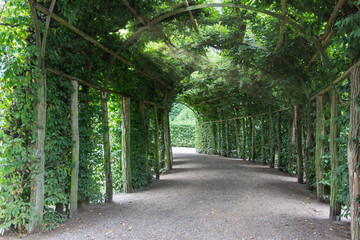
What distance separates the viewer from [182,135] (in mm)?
29062

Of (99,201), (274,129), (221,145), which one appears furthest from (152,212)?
(221,145)

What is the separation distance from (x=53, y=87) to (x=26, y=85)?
0.62m

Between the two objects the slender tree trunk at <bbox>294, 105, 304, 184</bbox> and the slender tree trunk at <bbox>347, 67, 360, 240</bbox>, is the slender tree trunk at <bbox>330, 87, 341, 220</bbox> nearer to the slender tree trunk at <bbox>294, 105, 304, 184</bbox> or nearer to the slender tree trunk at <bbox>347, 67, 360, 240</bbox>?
the slender tree trunk at <bbox>347, 67, 360, 240</bbox>

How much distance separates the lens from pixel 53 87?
4062 mm

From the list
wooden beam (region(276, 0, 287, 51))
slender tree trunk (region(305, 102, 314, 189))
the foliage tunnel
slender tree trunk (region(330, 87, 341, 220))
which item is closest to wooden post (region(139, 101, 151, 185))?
the foliage tunnel

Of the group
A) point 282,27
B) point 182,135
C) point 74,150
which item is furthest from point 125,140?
point 182,135

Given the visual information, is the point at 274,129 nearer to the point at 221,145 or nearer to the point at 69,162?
the point at 221,145

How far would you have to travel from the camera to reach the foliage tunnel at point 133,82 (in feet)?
11.0

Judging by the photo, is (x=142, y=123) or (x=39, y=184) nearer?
(x=39, y=184)

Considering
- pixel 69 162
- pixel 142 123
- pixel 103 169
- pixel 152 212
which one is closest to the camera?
pixel 69 162

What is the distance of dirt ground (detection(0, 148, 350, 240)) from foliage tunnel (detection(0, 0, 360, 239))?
38 centimetres

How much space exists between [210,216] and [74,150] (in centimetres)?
257

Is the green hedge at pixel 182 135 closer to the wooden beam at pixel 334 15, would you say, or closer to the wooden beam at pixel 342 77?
the wooden beam at pixel 342 77

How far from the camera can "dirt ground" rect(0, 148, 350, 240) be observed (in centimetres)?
362
